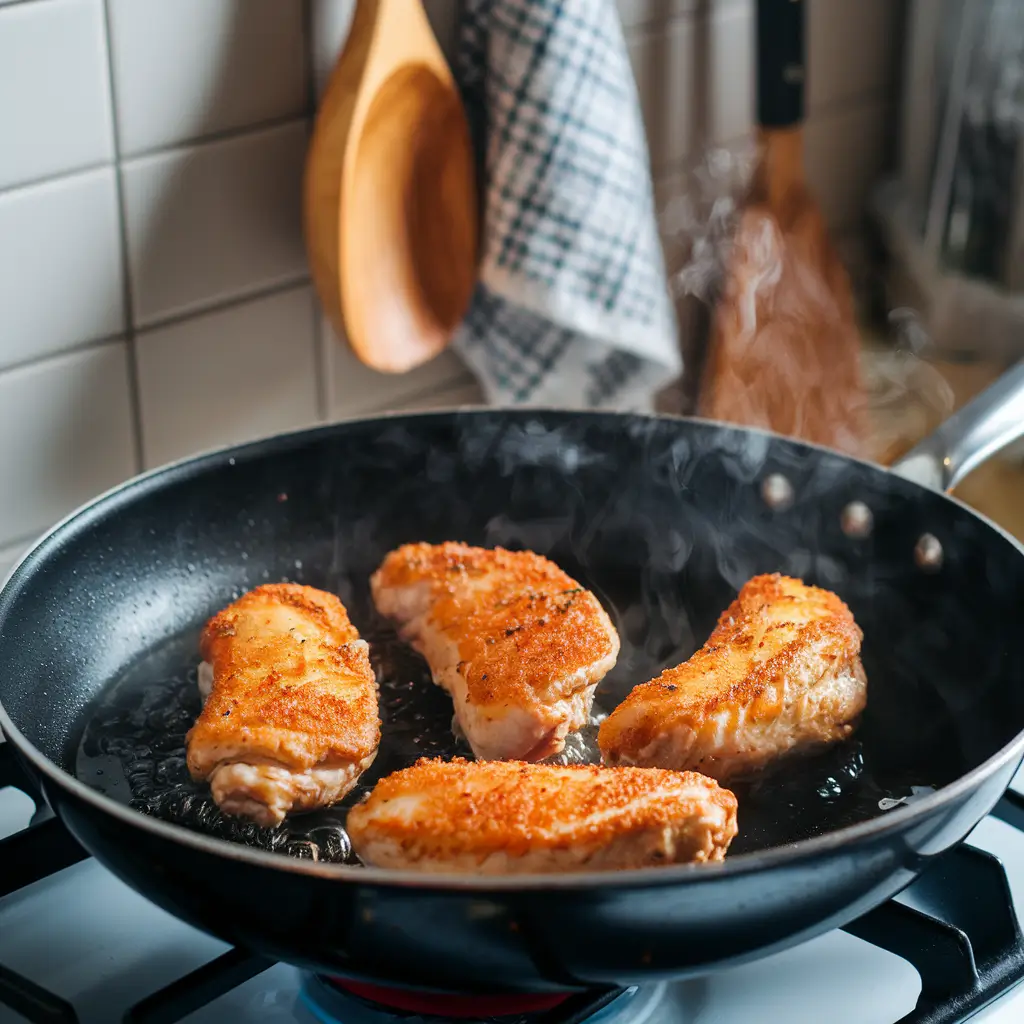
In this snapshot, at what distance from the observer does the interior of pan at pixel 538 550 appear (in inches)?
36.9

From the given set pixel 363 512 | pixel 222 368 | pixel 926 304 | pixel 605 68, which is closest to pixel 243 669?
pixel 363 512

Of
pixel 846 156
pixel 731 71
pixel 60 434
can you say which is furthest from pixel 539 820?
pixel 846 156

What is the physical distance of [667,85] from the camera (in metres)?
1.55

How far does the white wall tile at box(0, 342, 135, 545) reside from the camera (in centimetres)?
115

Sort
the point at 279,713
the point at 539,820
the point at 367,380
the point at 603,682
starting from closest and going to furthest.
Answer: the point at 539,820 < the point at 279,713 < the point at 603,682 < the point at 367,380

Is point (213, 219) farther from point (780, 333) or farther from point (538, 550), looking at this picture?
point (780, 333)

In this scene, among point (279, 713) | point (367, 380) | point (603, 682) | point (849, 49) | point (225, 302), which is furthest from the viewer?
point (849, 49)

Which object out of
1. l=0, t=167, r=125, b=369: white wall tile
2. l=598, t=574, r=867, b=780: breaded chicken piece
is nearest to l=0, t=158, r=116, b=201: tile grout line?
l=0, t=167, r=125, b=369: white wall tile

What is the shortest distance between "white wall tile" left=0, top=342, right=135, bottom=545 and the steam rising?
70 cm

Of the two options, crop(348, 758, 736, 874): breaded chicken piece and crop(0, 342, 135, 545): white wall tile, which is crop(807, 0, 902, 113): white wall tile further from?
crop(348, 758, 736, 874): breaded chicken piece

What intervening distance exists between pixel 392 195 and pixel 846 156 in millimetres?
805

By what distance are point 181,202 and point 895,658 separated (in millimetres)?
694

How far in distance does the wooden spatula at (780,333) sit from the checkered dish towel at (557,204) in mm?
201

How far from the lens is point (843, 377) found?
1.64 meters
